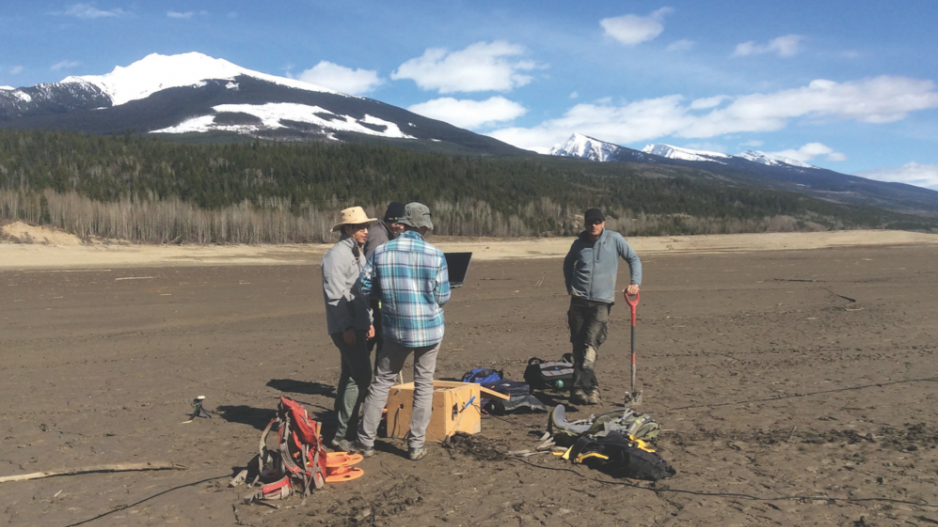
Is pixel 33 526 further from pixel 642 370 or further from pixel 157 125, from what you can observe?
pixel 157 125

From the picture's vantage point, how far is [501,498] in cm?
505

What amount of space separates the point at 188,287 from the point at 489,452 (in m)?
16.1

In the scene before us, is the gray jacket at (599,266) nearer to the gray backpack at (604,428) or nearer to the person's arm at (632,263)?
the person's arm at (632,263)

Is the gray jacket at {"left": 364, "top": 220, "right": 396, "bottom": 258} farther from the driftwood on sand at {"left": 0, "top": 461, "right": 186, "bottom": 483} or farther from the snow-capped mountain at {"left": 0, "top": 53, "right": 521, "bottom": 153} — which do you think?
the snow-capped mountain at {"left": 0, "top": 53, "right": 521, "bottom": 153}

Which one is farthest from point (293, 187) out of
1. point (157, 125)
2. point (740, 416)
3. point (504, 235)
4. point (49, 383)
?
point (157, 125)

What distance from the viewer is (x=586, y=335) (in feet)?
25.5

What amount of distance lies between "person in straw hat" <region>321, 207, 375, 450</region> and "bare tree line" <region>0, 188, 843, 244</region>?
107ft

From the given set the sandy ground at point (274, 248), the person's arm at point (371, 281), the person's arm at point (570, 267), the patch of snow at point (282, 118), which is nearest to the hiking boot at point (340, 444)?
the person's arm at point (371, 281)

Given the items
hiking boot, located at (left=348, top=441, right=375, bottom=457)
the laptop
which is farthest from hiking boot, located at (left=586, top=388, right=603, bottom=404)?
hiking boot, located at (left=348, top=441, right=375, bottom=457)

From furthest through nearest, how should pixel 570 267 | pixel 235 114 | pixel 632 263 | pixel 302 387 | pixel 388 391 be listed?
1. pixel 235 114
2. pixel 302 387
3. pixel 570 267
4. pixel 632 263
5. pixel 388 391

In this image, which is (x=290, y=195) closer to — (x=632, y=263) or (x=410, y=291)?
(x=632, y=263)

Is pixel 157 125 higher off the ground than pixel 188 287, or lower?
higher

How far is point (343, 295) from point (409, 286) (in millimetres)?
739

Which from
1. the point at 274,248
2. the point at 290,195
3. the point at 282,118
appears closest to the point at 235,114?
the point at 282,118
